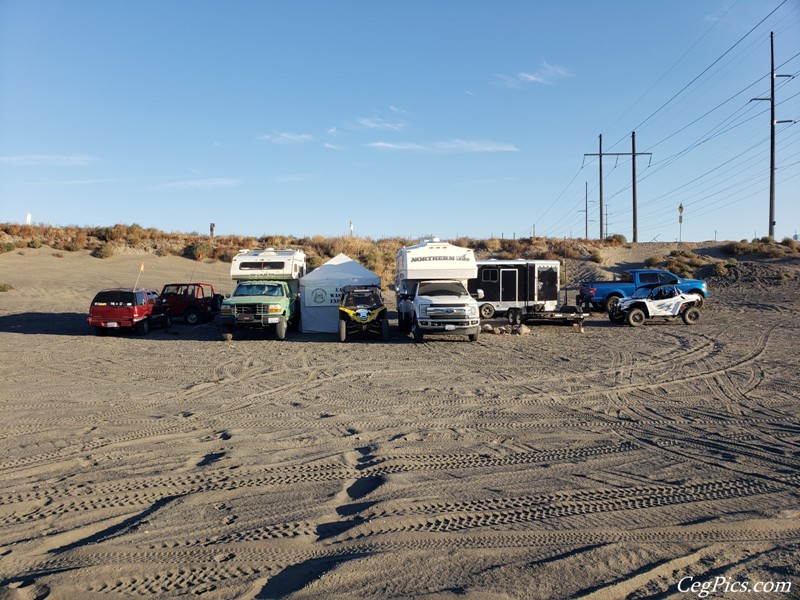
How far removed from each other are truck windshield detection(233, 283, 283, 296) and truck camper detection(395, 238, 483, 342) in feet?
14.4

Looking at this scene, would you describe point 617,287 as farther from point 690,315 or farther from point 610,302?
point 690,315

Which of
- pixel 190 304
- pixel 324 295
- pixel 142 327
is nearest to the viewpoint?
pixel 142 327

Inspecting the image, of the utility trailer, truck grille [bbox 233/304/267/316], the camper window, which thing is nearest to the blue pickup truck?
the utility trailer

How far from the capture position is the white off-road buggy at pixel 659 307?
24172 millimetres

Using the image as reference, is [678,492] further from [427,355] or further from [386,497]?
[427,355]

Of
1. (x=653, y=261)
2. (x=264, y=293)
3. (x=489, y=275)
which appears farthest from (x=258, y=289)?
(x=653, y=261)

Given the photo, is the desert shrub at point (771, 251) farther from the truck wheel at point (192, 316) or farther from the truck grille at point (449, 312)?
the truck wheel at point (192, 316)

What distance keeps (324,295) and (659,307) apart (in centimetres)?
1239

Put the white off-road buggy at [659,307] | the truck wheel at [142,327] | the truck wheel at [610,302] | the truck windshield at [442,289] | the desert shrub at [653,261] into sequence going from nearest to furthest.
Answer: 1. the truck windshield at [442,289]
2. the truck wheel at [142,327]
3. the white off-road buggy at [659,307]
4. the truck wheel at [610,302]
5. the desert shrub at [653,261]

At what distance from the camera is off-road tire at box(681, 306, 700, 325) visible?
966 inches

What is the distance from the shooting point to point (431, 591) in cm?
416

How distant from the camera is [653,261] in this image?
152 ft

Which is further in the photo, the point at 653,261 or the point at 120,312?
the point at 653,261

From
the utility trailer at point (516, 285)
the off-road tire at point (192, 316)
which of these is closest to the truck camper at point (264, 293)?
the off-road tire at point (192, 316)
